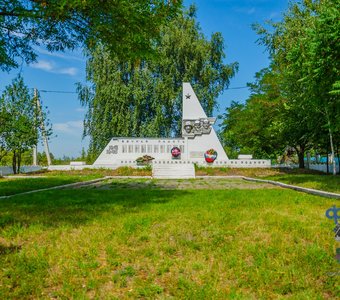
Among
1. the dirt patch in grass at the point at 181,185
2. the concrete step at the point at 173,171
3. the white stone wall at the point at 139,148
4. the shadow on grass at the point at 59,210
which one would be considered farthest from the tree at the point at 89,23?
the white stone wall at the point at 139,148

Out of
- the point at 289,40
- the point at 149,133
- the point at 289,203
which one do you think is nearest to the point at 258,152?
the point at 149,133

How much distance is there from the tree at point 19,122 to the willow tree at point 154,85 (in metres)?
5.78

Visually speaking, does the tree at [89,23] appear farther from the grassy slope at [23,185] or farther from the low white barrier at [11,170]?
the low white barrier at [11,170]

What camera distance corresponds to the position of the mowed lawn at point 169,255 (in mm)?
3676

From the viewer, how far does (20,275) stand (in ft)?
13.1

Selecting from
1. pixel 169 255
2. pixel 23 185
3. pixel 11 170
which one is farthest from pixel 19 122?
pixel 169 255

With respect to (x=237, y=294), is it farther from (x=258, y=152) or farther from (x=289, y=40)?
(x=258, y=152)

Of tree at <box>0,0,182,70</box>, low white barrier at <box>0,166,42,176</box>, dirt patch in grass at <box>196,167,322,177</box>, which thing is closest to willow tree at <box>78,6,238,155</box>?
low white barrier at <box>0,166,42,176</box>

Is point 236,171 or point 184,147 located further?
point 184,147

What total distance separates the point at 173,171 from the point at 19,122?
537 inches

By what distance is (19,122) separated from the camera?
85.3ft

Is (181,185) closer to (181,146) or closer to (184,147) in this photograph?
(184,147)

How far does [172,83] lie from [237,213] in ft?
91.6

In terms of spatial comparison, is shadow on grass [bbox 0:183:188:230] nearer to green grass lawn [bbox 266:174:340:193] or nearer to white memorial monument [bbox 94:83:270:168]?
green grass lawn [bbox 266:174:340:193]
